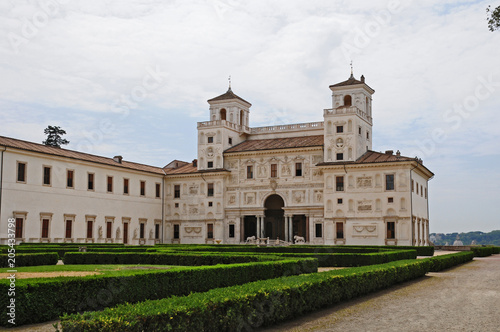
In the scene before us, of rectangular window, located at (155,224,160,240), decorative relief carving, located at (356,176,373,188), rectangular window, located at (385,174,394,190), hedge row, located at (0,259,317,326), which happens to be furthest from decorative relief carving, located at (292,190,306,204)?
hedge row, located at (0,259,317,326)

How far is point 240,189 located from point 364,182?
1281 centimetres

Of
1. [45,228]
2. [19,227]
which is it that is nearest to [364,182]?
[45,228]

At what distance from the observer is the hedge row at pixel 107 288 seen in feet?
34.4

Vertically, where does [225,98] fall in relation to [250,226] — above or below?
above

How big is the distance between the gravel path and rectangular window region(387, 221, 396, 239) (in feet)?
94.1

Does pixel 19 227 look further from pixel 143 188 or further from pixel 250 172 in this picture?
pixel 250 172

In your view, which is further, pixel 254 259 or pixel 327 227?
pixel 327 227

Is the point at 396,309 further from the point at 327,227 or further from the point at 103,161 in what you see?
the point at 103,161

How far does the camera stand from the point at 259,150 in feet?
172

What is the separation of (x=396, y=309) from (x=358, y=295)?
7.43ft

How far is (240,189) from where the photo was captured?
176 feet

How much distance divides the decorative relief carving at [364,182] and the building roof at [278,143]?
5.41 meters

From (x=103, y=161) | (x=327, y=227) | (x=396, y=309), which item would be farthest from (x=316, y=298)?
(x=103, y=161)

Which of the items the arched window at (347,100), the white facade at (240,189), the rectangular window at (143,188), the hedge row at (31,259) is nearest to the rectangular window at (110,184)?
the white facade at (240,189)
